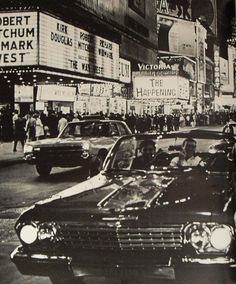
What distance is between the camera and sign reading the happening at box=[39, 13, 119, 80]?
152 inches

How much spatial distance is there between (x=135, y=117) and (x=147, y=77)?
360 millimetres

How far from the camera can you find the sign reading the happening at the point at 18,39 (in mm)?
3434

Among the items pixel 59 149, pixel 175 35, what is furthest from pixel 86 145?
pixel 175 35

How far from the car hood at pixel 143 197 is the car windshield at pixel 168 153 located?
0.08 meters

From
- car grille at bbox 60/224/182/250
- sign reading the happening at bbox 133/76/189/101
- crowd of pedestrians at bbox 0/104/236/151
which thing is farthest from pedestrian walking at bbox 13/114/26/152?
car grille at bbox 60/224/182/250

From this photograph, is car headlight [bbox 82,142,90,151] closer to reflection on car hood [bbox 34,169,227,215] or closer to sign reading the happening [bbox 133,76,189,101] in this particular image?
sign reading the happening [bbox 133,76,189,101]

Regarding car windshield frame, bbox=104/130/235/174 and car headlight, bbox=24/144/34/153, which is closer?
car windshield frame, bbox=104/130/235/174

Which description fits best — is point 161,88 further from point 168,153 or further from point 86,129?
point 168,153

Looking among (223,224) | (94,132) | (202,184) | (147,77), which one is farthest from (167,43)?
(223,224)

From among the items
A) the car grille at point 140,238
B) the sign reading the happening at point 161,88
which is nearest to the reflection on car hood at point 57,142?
the sign reading the happening at point 161,88

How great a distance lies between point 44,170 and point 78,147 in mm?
419

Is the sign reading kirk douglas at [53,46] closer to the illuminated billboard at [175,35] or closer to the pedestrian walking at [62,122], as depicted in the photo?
the pedestrian walking at [62,122]

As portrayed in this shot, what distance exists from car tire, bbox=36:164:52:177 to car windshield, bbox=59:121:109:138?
276mm

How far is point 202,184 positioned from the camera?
1.86m
